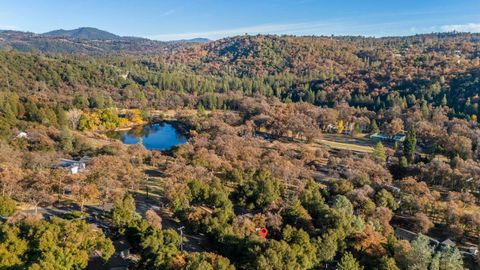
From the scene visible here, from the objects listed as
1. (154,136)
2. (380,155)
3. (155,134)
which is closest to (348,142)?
(380,155)

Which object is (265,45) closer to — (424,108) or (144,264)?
(424,108)

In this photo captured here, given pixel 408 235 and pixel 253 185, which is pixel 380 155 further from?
pixel 253 185

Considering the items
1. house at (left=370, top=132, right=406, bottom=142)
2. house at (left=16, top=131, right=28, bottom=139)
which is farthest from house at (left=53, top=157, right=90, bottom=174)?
house at (left=370, top=132, right=406, bottom=142)

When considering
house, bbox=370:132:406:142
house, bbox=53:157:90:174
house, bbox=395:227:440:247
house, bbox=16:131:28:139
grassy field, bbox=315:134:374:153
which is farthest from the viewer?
house, bbox=370:132:406:142

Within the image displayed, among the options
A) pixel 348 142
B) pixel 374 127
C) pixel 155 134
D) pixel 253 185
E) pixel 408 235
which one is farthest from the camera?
pixel 155 134

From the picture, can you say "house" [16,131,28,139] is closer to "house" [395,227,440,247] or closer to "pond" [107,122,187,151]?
"pond" [107,122,187,151]

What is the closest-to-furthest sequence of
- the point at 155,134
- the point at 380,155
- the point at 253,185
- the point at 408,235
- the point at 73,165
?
1. the point at 408,235
2. the point at 253,185
3. the point at 73,165
4. the point at 380,155
5. the point at 155,134

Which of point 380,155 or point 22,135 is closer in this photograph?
point 380,155
